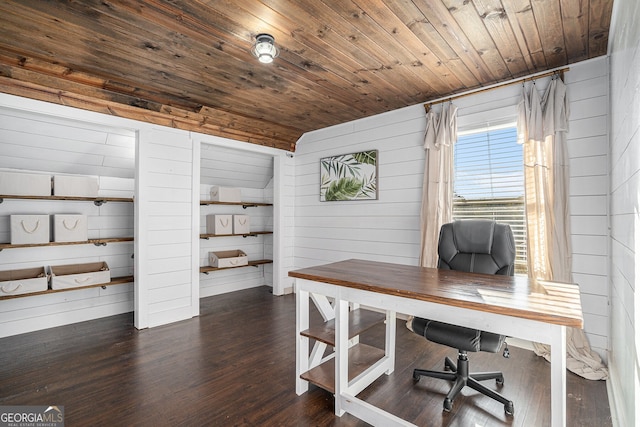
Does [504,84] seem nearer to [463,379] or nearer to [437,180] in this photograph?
[437,180]

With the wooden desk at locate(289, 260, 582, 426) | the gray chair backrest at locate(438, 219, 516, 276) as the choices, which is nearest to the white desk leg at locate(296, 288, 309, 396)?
the wooden desk at locate(289, 260, 582, 426)

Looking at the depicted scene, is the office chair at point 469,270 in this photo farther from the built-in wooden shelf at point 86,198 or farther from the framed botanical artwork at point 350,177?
the built-in wooden shelf at point 86,198

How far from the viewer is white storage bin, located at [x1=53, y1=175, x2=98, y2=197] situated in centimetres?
325

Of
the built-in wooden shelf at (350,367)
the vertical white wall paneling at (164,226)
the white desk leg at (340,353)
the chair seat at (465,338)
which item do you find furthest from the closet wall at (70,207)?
the chair seat at (465,338)

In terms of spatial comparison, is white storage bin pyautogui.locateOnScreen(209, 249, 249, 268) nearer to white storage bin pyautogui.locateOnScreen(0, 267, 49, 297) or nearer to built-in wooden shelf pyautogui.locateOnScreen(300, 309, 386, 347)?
white storage bin pyautogui.locateOnScreen(0, 267, 49, 297)

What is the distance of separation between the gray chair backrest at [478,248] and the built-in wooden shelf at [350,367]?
0.86 meters

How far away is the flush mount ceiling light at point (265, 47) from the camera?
2121 mm

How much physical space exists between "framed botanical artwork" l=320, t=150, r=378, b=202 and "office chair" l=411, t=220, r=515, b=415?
5.32 ft

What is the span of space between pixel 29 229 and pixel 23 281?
1.63ft

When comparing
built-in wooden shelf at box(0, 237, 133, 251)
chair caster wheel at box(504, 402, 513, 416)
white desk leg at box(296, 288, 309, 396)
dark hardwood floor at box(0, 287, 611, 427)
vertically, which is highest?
built-in wooden shelf at box(0, 237, 133, 251)

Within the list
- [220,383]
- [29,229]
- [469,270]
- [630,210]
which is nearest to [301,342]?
[220,383]

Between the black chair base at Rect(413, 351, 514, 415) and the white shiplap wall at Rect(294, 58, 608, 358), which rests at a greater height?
the white shiplap wall at Rect(294, 58, 608, 358)

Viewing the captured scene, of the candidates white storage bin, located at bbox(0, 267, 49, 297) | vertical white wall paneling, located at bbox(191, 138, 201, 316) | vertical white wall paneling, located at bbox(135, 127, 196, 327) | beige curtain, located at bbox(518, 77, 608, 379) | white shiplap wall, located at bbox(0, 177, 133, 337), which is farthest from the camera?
vertical white wall paneling, located at bbox(191, 138, 201, 316)

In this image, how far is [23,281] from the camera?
2982 millimetres
